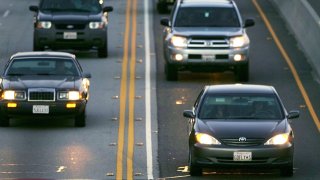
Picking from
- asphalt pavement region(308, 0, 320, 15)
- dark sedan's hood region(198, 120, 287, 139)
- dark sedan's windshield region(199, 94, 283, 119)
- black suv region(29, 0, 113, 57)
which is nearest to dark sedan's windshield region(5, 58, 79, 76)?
dark sedan's windshield region(199, 94, 283, 119)

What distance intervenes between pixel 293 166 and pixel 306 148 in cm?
243

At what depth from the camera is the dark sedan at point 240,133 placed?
22.9 metres

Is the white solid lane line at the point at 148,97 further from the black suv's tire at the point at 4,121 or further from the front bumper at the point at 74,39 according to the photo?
the black suv's tire at the point at 4,121

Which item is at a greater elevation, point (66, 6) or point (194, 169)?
point (194, 169)

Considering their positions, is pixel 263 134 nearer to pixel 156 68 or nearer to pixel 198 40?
pixel 198 40

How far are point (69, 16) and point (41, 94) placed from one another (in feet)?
40.2

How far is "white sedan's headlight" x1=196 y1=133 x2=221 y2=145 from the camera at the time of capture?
23.1m

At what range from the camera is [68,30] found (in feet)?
133

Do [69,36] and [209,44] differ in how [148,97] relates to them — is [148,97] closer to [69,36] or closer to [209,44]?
[209,44]

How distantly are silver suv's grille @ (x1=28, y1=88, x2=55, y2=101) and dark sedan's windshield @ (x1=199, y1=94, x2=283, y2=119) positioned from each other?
5051mm

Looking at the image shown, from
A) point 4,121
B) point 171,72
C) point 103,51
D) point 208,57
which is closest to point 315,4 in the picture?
point 103,51

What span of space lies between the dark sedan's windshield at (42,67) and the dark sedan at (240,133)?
5.93 meters

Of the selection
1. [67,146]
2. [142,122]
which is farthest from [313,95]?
[67,146]

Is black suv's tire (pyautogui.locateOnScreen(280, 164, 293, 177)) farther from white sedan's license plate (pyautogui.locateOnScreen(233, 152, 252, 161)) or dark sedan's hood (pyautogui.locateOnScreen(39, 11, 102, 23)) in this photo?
dark sedan's hood (pyautogui.locateOnScreen(39, 11, 102, 23))
